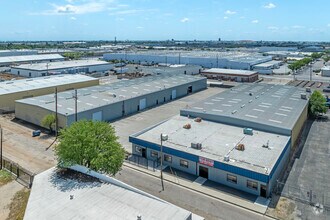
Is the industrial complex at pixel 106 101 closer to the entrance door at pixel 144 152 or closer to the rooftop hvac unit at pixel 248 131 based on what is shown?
the entrance door at pixel 144 152

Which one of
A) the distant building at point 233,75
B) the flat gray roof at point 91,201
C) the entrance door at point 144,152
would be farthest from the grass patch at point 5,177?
the distant building at point 233,75

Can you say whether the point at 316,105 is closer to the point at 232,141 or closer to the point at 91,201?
the point at 232,141

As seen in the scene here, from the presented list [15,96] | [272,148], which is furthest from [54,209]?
[15,96]

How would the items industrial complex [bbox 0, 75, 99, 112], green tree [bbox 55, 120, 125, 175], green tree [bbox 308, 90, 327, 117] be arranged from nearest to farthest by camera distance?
green tree [bbox 55, 120, 125, 175] < green tree [bbox 308, 90, 327, 117] < industrial complex [bbox 0, 75, 99, 112]

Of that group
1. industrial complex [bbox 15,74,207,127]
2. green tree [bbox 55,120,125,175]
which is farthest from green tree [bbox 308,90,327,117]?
green tree [bbox 55,120,125,175]

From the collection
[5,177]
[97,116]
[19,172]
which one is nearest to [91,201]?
[19,172]

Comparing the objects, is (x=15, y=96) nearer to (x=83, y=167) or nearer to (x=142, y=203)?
(x=83, y=167)

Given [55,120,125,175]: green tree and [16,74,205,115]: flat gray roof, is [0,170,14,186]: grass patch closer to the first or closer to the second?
[55,120,125,175]: green tree
